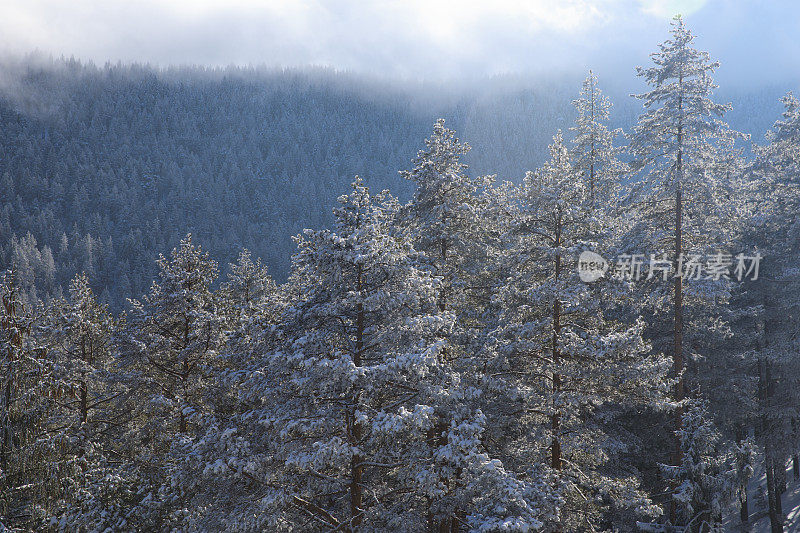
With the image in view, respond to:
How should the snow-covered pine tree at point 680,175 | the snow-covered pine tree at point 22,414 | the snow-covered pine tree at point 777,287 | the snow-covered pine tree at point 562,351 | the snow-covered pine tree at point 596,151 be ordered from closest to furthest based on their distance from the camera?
the snow-covered pine tree at point 22,414
the snow-covered pine tree at point 562,351
the snow-covered pine tree at point 680,175
the snow-covered pine tree at point 777,287
the snow-covered pine tree at point 596,151

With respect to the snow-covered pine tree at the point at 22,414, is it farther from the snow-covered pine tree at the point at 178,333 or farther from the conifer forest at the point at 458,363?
the snow-covered pine tree at the point at 178,333

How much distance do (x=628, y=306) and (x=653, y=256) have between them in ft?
12.1

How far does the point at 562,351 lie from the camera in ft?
43.4

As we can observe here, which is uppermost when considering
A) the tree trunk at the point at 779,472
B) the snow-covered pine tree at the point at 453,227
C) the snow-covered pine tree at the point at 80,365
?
the snow-covered pine tree at the point at 453,227

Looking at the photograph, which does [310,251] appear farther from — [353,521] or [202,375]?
[202,375]

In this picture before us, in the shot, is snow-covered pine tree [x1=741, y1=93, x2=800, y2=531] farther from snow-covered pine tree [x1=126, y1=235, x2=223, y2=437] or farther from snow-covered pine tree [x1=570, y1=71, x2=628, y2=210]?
snow-covered pine tree [x1=126, y1=235, x2=223, y2=437]

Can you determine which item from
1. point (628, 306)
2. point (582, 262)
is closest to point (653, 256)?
point (628, 306)

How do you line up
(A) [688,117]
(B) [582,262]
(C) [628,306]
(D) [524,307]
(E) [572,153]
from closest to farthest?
(B) [582,262] → (D) [524,307] → (A) [688,117] → (C) [628,306] → (E) [572,153]

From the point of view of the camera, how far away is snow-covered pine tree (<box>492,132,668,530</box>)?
41.0 ft

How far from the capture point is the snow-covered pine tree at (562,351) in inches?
492

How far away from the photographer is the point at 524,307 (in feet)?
44.8

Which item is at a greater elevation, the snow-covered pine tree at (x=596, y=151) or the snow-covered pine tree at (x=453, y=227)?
the snow-covered pine tree at (x=596, y=151)

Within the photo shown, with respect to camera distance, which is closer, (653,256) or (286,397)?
(286,397)

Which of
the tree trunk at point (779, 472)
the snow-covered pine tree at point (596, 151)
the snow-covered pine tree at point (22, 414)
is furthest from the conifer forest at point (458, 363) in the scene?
the tree trunk at point (779, 472)
